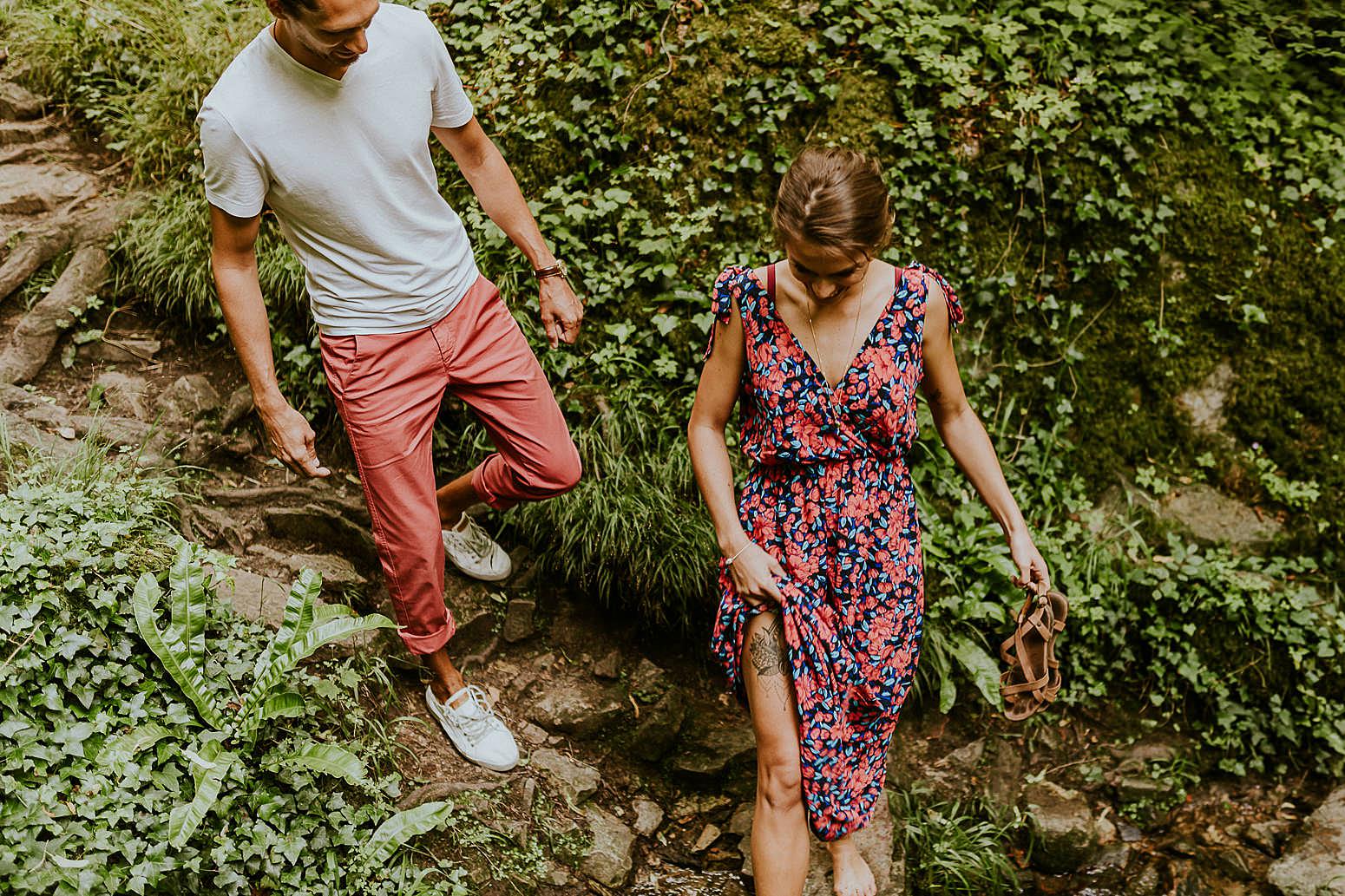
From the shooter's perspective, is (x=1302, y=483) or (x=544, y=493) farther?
(x=1302, y=483)

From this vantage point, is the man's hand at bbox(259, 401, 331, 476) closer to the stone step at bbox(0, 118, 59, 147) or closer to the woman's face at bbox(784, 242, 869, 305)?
the woman's face at bbox(784, 242, 869, 305)

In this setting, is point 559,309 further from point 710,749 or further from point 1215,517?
point 1215,517

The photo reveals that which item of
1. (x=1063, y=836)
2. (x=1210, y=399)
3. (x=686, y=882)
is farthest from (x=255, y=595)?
(x=1210, y=399)

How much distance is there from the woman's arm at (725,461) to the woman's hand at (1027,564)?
0.72m

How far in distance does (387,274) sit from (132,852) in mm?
1765

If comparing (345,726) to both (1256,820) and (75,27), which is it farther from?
(75,27)

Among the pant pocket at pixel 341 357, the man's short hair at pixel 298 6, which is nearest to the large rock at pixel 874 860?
the pant pocket at pixel 341 357

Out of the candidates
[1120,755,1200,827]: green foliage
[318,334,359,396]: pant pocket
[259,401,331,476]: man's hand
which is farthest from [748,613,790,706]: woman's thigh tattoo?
[1120,755,1200,827]: green foliage

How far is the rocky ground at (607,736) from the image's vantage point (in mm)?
3578

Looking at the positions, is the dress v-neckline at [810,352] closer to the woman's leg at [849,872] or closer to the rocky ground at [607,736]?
the woman's leg at [849,872]

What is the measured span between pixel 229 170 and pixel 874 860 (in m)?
3.07

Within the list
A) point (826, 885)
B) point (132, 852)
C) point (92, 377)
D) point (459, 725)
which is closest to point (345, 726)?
point (459, 725)

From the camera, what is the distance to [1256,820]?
4.12 metres

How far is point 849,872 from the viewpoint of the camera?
322 cm
